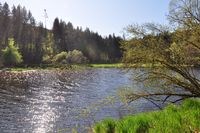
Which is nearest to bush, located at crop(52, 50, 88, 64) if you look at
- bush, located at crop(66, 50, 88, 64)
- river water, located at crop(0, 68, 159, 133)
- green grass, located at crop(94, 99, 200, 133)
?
bush, located at crop(66, 50, 88, 64)

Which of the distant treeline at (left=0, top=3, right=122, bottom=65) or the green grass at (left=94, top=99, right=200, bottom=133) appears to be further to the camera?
the distant treeline at (left=0, top=3, right=122, bottom=65)

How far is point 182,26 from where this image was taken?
18719mm

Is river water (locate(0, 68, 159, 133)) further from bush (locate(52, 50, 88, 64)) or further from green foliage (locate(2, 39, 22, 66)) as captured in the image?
bush (locate(52, 50, 88, 64))

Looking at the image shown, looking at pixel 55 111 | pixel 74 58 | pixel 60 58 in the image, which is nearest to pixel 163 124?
pixel 55 111

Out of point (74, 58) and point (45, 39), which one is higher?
point (45, 39)

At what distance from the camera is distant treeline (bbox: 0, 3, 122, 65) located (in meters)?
140

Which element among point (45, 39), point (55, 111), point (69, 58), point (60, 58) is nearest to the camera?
point (55, 111)

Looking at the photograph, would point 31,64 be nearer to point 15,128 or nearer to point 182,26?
point 15,128

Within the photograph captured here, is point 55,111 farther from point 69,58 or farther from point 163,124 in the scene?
point 69,58

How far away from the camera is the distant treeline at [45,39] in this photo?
140 metres

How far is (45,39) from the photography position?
506 ft

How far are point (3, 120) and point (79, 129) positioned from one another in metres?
8.91

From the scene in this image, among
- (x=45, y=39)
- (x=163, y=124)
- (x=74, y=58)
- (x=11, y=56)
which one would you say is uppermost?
(x=45, y=39)

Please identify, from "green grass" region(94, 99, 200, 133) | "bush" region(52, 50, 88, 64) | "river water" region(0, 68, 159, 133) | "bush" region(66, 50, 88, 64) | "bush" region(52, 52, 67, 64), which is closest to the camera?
"green grass" region(94, 99, 200, 133)
